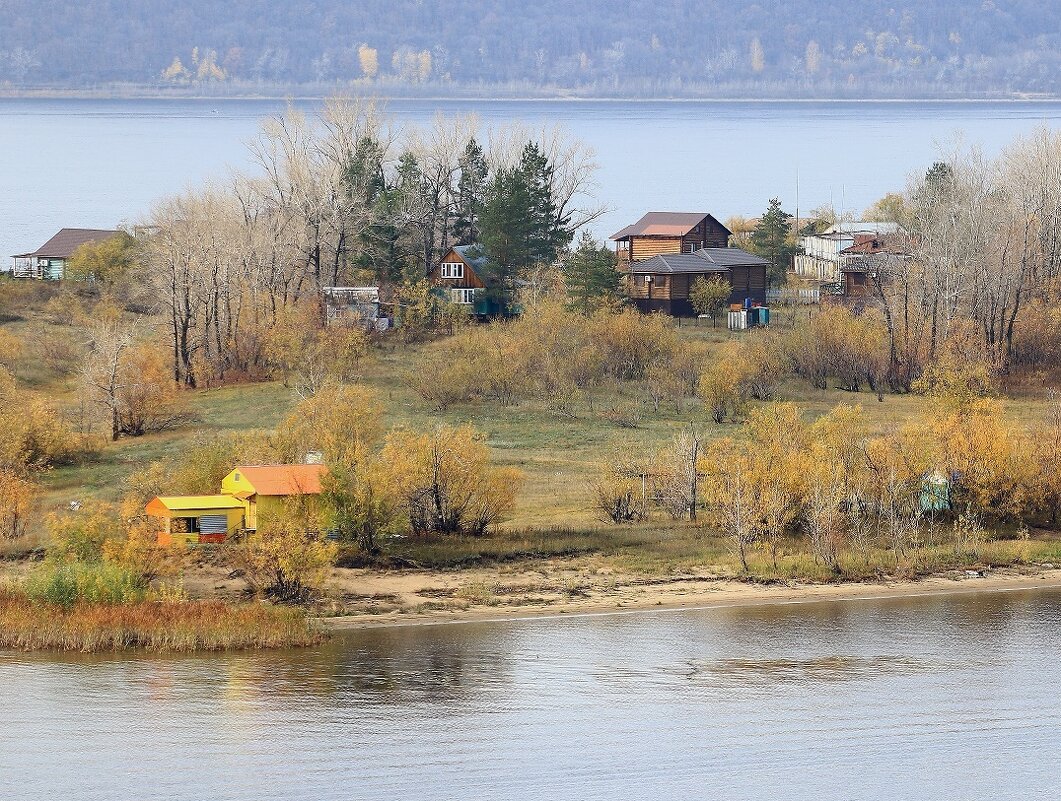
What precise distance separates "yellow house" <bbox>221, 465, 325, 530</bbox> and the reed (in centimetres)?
457

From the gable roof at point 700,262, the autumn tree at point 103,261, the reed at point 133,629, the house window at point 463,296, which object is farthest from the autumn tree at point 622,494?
the autumn tree at point 103,261

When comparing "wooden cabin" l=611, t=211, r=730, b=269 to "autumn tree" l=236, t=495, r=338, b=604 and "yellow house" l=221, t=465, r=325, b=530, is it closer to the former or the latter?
"yellow house" l=221, t=465, r=325, b=530

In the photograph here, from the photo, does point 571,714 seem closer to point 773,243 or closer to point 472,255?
point 472,255

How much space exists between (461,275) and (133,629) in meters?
50.1

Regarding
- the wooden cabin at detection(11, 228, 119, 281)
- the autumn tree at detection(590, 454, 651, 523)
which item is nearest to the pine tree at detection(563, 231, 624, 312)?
the autumn tree at detection(590, 454, 651, 523)

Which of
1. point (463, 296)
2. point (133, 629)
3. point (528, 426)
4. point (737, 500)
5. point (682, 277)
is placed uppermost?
point (682, 277)

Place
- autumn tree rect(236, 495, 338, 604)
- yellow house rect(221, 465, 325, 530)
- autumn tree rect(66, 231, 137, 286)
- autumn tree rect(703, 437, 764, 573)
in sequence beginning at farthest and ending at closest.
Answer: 1. autumn tree rect(66, 231, 137, 286)
2. autumn tree rect(703, 437, 764, 573)
3. yellow house rect(221, 465, 325, 530)
4. autumn tree rect(236, 495, 338, 604)

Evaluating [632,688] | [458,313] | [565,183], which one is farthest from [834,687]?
[565,183]

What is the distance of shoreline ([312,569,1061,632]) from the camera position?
126 ft

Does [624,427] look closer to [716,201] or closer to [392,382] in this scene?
[392,382]

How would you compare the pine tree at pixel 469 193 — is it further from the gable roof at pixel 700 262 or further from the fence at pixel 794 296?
the fence at pixel 794 296

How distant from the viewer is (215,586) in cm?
3919

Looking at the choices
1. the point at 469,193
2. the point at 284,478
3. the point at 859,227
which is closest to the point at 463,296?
the point at 469,193

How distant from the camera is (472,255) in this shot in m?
85.6
